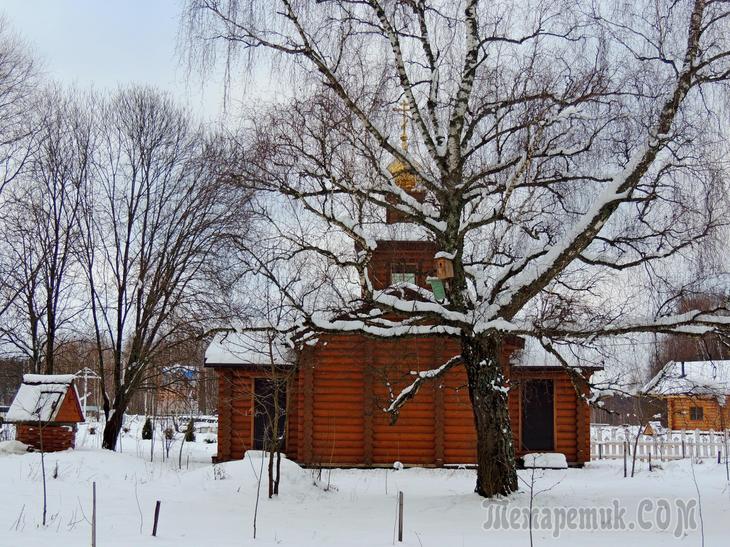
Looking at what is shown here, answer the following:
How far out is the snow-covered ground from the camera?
28.5ft

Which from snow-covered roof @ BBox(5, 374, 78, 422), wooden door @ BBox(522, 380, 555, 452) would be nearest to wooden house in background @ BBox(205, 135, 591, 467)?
wooden door @ BBox(522, 380, 555, 452)

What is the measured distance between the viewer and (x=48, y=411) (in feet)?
62.3

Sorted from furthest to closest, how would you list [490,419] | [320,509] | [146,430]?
[146,430] < [320,509] < [490,419]

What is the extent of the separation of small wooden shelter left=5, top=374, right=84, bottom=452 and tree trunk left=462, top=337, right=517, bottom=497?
12.0 metres

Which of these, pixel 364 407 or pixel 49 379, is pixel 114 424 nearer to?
pixel 49 379

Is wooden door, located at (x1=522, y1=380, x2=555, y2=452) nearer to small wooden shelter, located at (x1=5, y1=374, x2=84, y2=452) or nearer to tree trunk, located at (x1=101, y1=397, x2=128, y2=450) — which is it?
tree trunk, located at (x1=101, y1=397, x2=128, y2=450)

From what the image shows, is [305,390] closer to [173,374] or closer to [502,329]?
[173,374]

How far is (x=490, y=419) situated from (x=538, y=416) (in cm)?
993

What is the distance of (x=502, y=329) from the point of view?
1018cm

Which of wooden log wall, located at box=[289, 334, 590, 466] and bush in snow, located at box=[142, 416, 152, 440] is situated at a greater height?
wooden log wall, located at box=[289, 334, 590, 466]

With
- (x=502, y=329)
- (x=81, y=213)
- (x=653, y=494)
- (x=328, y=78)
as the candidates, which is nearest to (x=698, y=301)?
(x=502, y=329)

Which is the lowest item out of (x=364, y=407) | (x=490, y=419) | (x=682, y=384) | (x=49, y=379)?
(x=364, y=407)

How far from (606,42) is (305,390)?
11800mm

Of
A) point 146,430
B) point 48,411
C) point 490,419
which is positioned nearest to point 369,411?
point 490,419
